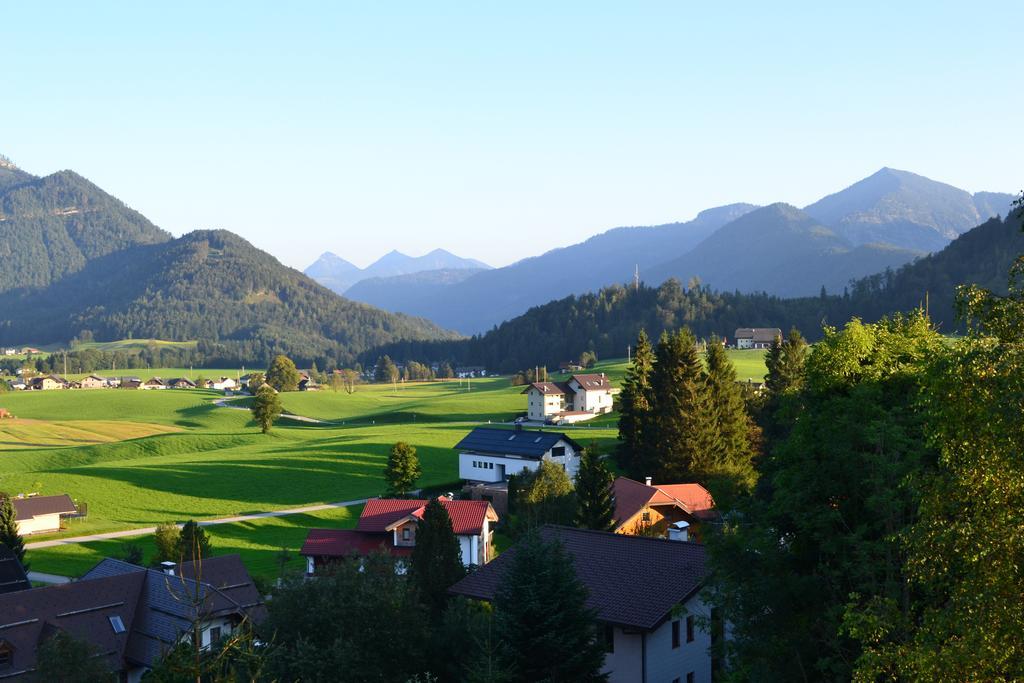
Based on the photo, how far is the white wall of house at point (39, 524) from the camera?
59.4m

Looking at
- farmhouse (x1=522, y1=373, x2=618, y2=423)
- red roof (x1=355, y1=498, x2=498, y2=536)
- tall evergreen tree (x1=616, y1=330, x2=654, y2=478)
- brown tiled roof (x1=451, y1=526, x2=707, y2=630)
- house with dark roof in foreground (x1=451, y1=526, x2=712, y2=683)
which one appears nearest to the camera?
house with dark roof in foreground (x1=451, y1=526, x2=712, y2=683)

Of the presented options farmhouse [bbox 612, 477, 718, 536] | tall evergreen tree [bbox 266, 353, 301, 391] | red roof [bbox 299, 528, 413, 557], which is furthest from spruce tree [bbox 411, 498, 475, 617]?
tall evergreen tree [bbox 266, 353, 301, 391]

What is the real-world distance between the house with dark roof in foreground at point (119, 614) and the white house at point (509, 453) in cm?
3249

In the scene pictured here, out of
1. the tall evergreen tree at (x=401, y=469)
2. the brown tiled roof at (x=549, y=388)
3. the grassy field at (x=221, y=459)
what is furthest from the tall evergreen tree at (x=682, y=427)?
the brown tiled roof at (x=549, y=388)

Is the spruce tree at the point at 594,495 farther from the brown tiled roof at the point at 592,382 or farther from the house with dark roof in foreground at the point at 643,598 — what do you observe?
the brown tiled roof at the point at 592,382

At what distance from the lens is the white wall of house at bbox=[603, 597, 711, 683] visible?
29.0 metres

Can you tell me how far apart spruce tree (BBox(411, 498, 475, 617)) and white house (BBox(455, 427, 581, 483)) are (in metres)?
29.0

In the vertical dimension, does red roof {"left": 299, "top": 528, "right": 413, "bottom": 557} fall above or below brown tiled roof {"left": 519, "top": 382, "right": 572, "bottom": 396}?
below

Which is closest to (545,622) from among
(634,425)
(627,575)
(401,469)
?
(627,575)

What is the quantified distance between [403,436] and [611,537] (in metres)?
67.6

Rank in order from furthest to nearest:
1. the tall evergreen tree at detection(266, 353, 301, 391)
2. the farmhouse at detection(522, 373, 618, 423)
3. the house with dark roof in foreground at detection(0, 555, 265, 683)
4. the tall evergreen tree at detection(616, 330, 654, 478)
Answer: the tall evergreen tree at detection(266, 353, 301, 391), the farmhouse at detection(522, 373, 618, 423), the tall evergreen tree at detection(616, 330, 654, 478), the house with dark roof in foreground at detection(0, 555, 265, 683)

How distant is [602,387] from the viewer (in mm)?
129125

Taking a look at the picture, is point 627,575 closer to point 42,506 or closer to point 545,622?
point 545,622

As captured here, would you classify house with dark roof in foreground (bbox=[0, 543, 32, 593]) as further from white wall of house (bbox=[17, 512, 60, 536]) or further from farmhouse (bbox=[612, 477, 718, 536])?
farmhouse (bbox=[612, 477, 718, 536])
